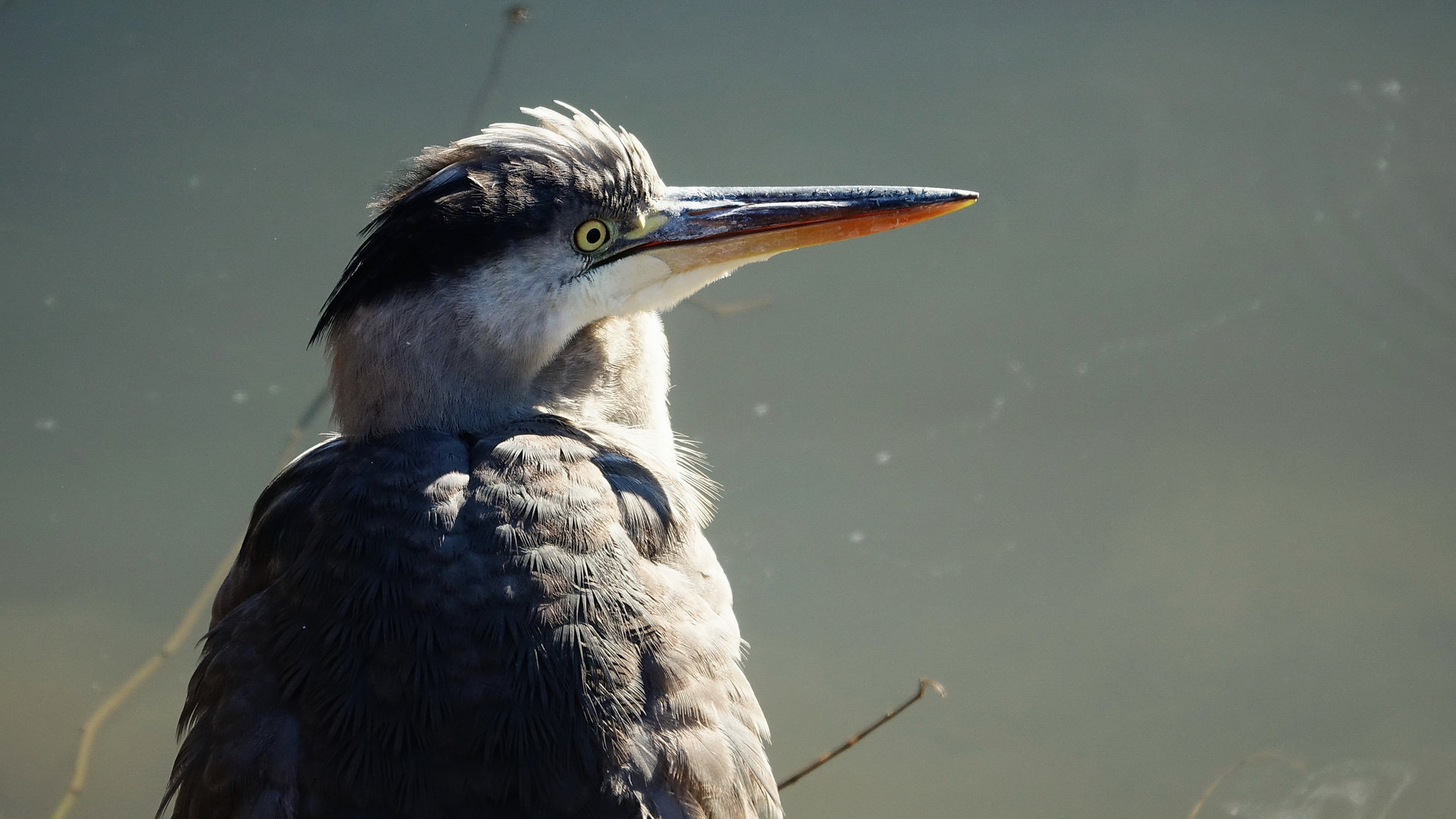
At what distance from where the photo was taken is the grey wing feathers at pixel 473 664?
149cm

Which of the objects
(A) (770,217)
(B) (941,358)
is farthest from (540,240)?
(B) (941,358)

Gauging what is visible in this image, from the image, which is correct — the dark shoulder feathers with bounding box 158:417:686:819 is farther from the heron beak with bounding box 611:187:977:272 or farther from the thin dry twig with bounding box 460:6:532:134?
the thin dry twig with bounding box 460:6:532:134

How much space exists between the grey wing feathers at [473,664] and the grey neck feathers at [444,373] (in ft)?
0.35

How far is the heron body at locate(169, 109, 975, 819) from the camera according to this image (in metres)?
1.51

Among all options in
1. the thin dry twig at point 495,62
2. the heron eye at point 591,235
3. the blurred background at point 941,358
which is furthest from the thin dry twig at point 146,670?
the heron eye at point 591,235

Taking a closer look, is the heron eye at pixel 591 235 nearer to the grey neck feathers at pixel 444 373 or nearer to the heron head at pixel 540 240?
the heron head at pixel 540 240

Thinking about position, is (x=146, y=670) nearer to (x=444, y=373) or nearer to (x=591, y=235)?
(x=444, y=373)

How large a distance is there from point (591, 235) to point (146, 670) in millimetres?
2553

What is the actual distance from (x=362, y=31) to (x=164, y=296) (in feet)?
3.74

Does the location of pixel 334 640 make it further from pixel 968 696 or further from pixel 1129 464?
pixel 1129 464

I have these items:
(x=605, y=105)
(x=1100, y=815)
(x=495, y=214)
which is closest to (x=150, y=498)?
(x=605, y=105)

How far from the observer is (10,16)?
399 centimetres

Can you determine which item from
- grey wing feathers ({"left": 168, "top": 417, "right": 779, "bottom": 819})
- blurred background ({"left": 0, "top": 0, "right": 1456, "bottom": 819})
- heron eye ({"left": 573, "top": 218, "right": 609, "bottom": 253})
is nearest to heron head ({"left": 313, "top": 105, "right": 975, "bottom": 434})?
heron eye ({"left": 573, "top": 218, "right": 609, "bottom": 253})

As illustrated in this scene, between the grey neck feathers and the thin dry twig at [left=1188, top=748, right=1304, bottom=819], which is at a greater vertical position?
the grey neck feathers
